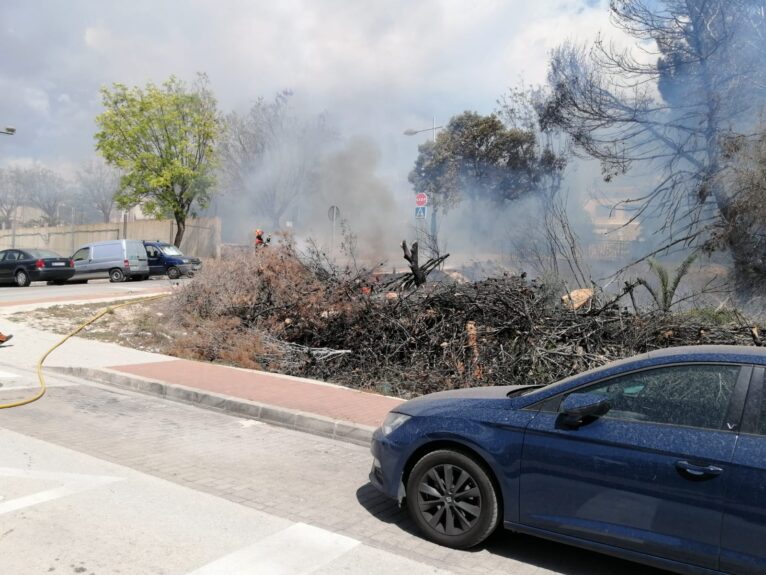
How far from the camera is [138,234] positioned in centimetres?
3666

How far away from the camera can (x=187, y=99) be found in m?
29.8

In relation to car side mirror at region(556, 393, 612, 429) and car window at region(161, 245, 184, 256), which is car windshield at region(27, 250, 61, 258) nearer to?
car window at region(161, 245, 184, 256)

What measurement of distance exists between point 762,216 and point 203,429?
1030cm

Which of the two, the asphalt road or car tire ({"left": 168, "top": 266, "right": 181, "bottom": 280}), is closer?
the asphalt road

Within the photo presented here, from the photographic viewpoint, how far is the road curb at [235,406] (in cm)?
582

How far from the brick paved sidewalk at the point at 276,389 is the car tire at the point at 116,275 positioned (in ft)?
48.8

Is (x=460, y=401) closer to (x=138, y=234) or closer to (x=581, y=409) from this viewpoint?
(x=581, y=409)

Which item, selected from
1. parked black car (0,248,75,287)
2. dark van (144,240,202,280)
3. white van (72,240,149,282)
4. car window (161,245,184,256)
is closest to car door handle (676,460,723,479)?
parked black car (0,248,75,287)

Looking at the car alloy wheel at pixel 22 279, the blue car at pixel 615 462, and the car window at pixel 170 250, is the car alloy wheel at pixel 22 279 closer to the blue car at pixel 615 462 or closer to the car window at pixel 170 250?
the car window at pixel 170 250

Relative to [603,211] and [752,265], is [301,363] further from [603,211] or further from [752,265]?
[603,211]

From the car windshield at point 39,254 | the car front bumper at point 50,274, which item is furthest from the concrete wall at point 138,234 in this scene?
the car windshield at point 39,254

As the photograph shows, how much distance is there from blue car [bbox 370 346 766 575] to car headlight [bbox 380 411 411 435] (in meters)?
0.02

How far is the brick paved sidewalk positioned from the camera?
6348 mm

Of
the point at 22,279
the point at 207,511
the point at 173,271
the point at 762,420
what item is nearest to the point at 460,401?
the point at 762,420
